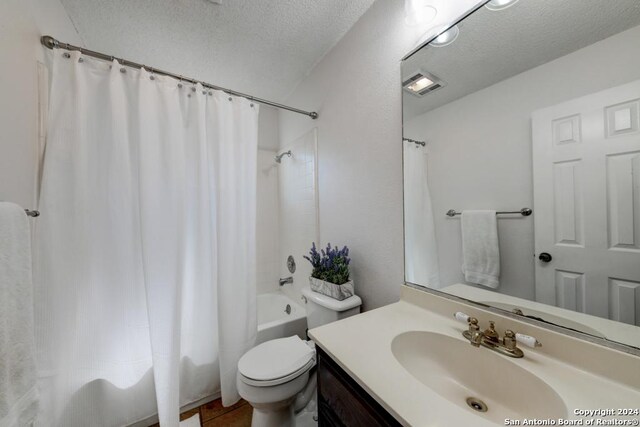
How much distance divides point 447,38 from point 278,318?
236 cm

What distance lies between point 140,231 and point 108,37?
1.29 m

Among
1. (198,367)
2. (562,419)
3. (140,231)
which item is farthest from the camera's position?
(198,367)

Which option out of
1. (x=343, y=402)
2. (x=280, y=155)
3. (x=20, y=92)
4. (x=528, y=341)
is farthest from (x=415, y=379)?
(x=280, y=155)

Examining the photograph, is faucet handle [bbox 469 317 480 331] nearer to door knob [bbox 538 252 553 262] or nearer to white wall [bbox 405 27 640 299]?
white wall [bbox 405 27 640 299]

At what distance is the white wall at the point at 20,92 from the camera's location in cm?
80

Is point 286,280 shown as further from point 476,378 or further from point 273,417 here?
point 476,378

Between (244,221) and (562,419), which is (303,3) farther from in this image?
(562,419)

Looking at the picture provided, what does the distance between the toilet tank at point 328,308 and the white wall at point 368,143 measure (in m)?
0.12

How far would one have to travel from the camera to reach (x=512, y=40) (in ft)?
2.46

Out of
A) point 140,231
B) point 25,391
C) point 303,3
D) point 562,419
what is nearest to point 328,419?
point 562,419

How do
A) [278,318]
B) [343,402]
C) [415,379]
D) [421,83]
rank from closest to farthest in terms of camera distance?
[415,379]
[343,402]
[421,83]
[278,318]

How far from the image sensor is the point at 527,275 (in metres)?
0.72

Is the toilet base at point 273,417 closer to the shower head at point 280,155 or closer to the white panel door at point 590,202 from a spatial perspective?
the white panel door at point 590,202

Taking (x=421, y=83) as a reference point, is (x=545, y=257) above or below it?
below
